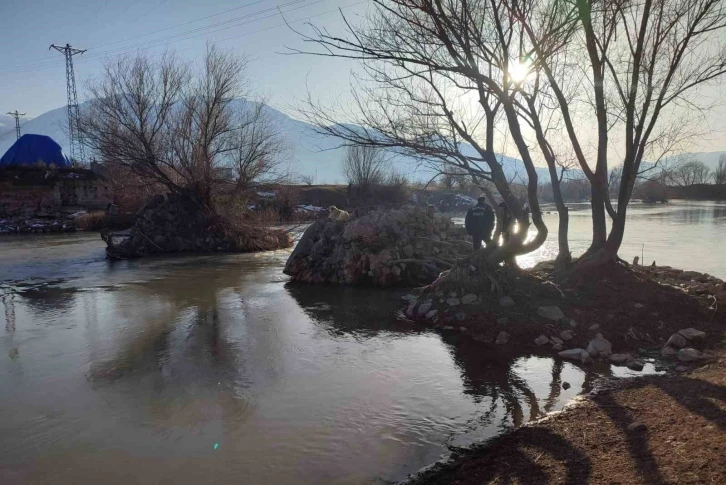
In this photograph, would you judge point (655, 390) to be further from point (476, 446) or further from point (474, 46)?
point (474, 46)

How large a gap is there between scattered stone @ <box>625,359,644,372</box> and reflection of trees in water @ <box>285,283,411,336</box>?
3674 mm

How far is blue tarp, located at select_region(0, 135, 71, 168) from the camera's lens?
145 feet

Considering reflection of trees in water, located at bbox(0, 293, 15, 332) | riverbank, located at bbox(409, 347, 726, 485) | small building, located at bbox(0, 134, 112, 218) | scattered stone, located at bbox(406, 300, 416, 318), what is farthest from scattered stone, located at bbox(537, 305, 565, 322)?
small building, located at bbox(0, 134, 112, 218)

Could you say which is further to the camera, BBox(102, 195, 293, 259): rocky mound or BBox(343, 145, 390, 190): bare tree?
BBox(343, 145, 390, 190): bare tree

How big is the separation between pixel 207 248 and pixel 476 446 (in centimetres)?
2070

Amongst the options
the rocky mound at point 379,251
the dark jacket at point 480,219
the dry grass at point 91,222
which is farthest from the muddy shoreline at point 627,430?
the dry grass at point 91,222

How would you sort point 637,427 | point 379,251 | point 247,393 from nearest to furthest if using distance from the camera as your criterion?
1. point 637,427
2. point 247,393
3. point 379,251

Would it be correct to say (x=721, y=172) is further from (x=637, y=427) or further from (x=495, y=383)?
(x=637, y=427)

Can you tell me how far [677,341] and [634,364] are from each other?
107 centimetres

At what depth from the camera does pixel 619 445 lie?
13.1ft

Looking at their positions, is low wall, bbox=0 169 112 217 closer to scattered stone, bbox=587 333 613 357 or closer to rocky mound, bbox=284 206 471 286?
rocky mound, bbox=284 206 471 286

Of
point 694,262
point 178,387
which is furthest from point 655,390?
point 694,262

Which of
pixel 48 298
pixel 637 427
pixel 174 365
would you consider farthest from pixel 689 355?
pixel 48 298

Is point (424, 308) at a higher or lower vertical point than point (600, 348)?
higher
